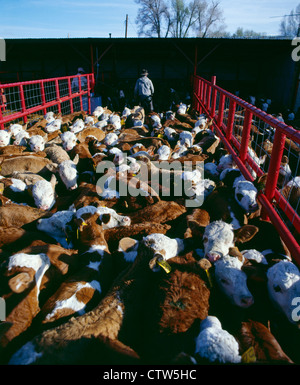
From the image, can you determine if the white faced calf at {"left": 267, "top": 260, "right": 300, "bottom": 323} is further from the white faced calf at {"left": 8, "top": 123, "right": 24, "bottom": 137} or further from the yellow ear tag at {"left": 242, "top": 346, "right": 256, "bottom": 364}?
the white faced calf at {"left": 8, "top": 123, "right": 24, "bottom": 137}

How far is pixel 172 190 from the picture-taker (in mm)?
5719

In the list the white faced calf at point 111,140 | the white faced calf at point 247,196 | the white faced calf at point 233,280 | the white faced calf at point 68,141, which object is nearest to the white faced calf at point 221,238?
the white faced calf at point 233,280

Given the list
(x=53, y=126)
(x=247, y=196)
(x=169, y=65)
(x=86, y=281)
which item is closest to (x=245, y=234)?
(x=247, y=196)

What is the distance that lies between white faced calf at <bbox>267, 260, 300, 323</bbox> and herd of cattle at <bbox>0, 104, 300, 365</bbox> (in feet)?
0.04

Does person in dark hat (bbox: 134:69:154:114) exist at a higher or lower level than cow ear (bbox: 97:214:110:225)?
higher

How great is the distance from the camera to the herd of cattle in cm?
271

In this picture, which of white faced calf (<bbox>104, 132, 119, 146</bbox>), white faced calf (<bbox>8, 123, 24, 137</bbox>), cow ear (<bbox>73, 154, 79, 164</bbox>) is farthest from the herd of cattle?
white faced calf (<bbox>8, 123, 24, 137</bbox>)

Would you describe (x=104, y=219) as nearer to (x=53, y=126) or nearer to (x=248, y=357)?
(x=248, y=357)

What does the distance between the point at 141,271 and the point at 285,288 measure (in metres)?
1.58

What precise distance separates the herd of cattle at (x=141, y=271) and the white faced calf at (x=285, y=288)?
1cm

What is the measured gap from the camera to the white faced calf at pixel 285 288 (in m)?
3.07

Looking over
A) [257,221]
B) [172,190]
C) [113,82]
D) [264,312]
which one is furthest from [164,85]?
[264,312]

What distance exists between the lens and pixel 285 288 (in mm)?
3170
